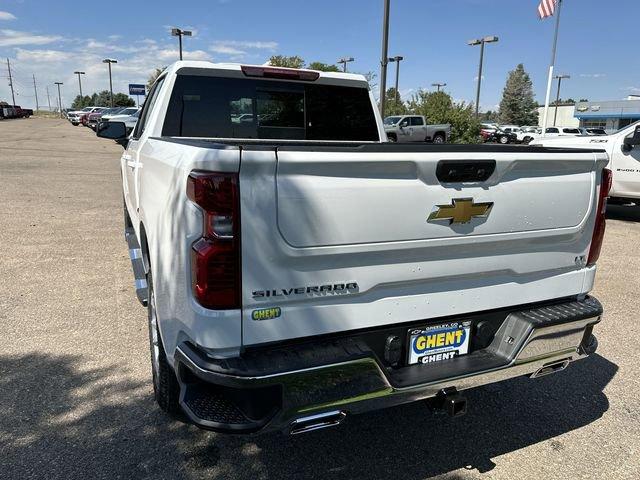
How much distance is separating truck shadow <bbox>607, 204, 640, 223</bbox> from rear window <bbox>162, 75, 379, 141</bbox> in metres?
7.89

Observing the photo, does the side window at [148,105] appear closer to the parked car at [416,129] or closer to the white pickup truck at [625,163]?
the white pickup truck at [625,163]

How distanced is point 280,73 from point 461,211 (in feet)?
7.59

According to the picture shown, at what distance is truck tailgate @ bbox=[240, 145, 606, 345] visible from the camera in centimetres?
205

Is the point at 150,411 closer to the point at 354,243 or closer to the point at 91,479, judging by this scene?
the point at 91,479

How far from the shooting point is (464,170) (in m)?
2.33

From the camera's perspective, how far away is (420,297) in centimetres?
244

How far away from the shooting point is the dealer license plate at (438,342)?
2.49m

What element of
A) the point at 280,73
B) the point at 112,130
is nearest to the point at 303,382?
the point at 280,73

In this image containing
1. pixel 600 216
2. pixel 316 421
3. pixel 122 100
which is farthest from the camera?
pixel 122 100

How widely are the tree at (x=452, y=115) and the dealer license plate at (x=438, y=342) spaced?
2661 cm

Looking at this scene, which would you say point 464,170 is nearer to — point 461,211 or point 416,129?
point 461,211

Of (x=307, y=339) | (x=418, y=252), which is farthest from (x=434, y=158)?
(x=307, y=339)

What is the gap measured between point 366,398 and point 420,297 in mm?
541

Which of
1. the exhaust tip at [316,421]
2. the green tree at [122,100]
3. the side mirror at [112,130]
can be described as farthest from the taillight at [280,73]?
the green tree at [122,100]
